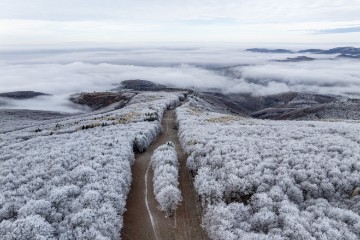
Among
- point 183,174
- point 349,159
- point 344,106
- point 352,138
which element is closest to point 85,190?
point 183,174

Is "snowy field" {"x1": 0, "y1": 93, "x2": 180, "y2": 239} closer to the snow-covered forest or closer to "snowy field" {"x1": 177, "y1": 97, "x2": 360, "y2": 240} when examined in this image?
the snow-covered forest

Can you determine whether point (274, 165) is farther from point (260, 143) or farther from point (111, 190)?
point (111, 190)

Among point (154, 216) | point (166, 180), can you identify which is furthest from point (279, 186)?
point (154, 216)

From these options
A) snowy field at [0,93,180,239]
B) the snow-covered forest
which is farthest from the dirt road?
snowy field at [0,93,180,239]

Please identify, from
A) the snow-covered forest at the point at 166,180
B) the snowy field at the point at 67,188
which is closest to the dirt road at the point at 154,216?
the snow-covered forest at the point at 166,180

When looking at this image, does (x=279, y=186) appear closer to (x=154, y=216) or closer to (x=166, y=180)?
(x=166, y=180)

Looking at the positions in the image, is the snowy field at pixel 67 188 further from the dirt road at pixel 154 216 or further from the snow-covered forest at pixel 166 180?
the snow-covered forest at pixel 166 180
